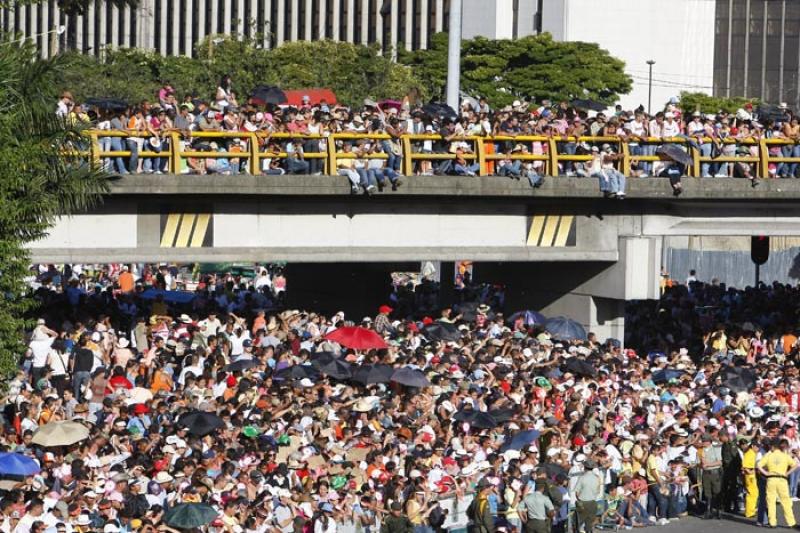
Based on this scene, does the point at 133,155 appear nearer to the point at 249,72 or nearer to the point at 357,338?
the point at 357,338

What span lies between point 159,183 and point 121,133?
1096 millimetres

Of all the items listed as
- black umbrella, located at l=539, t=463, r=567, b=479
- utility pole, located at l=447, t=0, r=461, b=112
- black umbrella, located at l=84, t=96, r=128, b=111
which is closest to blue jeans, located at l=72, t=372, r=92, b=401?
black umbrella, located at l=84, t=96, r=128, b=111

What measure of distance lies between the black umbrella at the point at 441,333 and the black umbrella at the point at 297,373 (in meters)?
4.48

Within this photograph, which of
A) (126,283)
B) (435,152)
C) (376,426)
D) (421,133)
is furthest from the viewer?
(126,283)

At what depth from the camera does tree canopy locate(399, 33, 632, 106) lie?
3595 inches

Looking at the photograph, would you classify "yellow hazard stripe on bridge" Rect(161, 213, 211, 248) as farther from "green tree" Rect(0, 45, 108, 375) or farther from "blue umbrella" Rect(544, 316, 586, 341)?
"blue umbrella" Rect(544, 316, 586, 341)

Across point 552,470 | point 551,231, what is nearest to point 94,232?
point 551,231

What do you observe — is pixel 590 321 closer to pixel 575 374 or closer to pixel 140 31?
pixel 575 374

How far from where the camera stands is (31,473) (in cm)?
1975

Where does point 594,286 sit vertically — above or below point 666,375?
above

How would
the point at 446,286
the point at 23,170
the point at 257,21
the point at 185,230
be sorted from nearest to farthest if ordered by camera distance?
the point at 23,170, the point at 185,230, the point at 446,286, the point at 257,21

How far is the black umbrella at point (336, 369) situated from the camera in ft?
86.1

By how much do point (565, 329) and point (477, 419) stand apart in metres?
8.25

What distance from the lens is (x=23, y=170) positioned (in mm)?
22312
